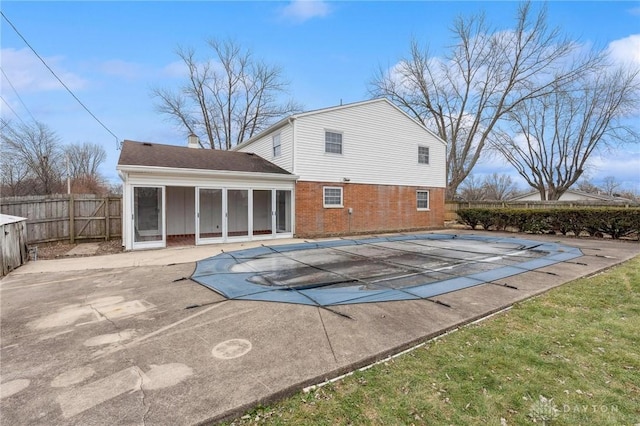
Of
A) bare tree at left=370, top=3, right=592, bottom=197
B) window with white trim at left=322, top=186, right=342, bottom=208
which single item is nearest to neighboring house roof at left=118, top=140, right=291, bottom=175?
window with white trim at left=322, top=186, right=342, bottom=208

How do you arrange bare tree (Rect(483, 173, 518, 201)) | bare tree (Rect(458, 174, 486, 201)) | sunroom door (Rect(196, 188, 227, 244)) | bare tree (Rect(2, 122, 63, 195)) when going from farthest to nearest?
bare tree (Rect(483, 173, 518, 201)) → bare tree (Rect(458, 174, 486, 201)) → bare tree (Rect(2, 122, 63, 195)) → sunroom door (Rect(196, 188, 227, 244))

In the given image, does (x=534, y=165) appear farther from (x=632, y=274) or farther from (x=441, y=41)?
(x=632, y=274)

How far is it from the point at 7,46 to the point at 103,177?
27634 millimetres

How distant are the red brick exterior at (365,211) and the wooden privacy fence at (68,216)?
7.36 meters

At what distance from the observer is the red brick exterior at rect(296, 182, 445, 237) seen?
12.9 meters

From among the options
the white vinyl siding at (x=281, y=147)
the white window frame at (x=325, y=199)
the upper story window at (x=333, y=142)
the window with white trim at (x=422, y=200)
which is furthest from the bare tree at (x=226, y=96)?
the white window frame at (x=325, y=199)

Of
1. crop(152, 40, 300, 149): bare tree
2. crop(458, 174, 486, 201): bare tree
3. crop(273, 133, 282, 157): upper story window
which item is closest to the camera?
crop(273, 133, 282, 157): upper story window

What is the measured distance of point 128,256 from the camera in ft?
28.3

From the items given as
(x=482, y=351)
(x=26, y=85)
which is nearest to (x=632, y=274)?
(x=482, y=351)

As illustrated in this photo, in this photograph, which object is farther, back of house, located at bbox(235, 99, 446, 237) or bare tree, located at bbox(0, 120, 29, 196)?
bare tree, located at bbox(0, 120, 29, 196)

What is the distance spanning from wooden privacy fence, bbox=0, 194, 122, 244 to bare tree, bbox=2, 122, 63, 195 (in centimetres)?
1551

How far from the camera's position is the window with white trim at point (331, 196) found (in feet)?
44.0

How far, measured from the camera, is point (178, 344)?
332 cm

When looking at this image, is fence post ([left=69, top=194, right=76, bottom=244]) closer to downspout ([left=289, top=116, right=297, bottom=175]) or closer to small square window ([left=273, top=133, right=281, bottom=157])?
small square window ([left=273, top=133, right=281, bottom=157])
